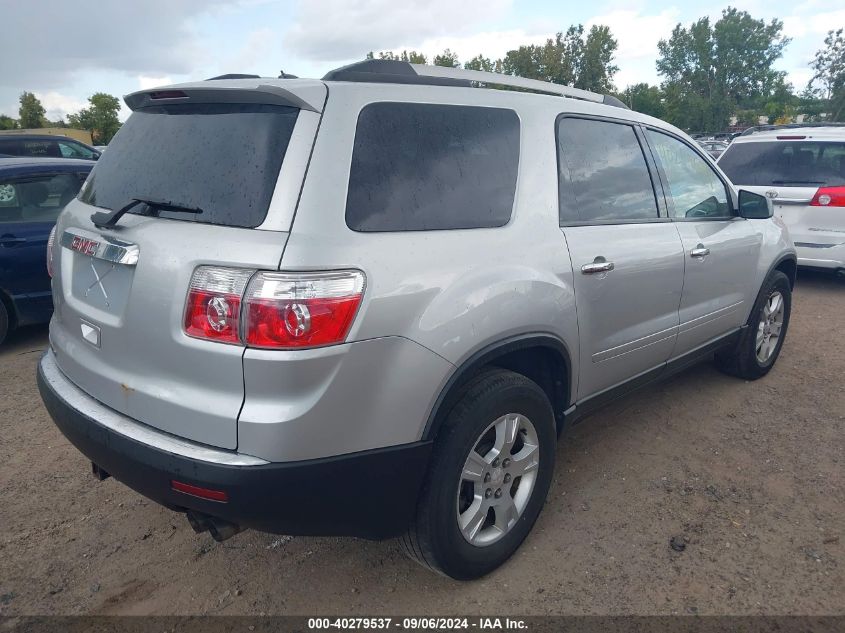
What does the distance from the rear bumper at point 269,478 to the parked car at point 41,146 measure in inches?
430

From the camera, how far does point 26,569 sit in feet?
8.64

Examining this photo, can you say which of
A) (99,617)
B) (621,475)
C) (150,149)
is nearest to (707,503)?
(621,475)

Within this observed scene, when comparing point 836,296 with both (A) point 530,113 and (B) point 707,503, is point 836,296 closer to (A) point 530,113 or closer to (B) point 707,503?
(B) point 707,503

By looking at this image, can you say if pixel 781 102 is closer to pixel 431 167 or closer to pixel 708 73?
pixel 708 73

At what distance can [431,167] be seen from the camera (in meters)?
2.30

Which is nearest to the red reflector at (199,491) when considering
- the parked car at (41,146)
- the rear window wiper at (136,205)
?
the rear window wiper at (136,205)

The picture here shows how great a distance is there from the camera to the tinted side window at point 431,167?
209 cm

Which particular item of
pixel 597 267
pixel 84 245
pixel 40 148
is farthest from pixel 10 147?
pixel 597 267

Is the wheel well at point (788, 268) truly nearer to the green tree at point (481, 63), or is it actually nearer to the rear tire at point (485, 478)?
the rear tire at point (485, 478)

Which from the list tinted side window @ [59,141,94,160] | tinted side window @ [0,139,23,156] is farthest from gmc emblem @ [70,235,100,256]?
tinted side window @ [59,141,94,160]

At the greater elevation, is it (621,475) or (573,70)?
(573,70)

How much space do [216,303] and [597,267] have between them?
166 cm

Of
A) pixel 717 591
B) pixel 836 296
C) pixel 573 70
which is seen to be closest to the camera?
pixel 717 591

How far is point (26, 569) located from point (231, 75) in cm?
221
